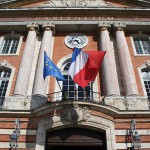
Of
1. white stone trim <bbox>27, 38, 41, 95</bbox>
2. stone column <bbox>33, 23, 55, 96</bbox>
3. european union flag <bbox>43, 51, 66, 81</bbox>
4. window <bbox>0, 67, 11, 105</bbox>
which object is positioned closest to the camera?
european union flag <bbox>43, 51, 66, 81</bbox>

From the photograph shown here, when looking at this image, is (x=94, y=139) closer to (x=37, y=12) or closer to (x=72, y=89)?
(x=72, y=89)

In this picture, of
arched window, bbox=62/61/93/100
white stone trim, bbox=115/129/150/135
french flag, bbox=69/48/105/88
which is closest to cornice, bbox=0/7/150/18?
arched window, bbox=62/61/93/100

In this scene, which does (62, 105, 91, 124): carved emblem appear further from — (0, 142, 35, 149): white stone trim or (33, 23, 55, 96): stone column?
(33, 23, 55, 96): stone column

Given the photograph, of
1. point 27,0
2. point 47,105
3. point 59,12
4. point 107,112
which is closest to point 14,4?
point 27,0

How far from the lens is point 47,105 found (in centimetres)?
1428

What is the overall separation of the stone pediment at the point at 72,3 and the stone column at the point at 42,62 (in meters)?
2.67

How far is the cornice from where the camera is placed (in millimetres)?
21719

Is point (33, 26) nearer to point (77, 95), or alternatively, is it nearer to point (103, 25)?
point (103, 25)

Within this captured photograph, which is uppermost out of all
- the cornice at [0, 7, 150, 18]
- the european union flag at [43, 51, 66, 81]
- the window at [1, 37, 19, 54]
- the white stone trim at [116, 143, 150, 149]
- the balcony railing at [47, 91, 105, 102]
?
the cornice at [0, 7, 150, 18]

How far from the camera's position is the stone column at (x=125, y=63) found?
1653 centimetres

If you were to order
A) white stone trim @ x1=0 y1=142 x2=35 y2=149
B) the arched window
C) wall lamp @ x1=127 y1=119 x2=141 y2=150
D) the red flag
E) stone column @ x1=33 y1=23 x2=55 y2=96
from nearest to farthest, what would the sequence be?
wall lamp @ x1=127 y1=119 x2=141 y2=150, white stone trim @ x1=0 y1=142 x2=35 y2=149, the red flag, stone column @ x1=33 y1=23 x2=55 y2=96, the arched window

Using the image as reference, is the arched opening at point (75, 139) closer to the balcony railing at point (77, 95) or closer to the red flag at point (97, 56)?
the balcony railing at point (77, 95)

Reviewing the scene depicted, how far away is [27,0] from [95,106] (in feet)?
42.1

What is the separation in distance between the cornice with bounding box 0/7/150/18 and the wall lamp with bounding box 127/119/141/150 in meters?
10.6
